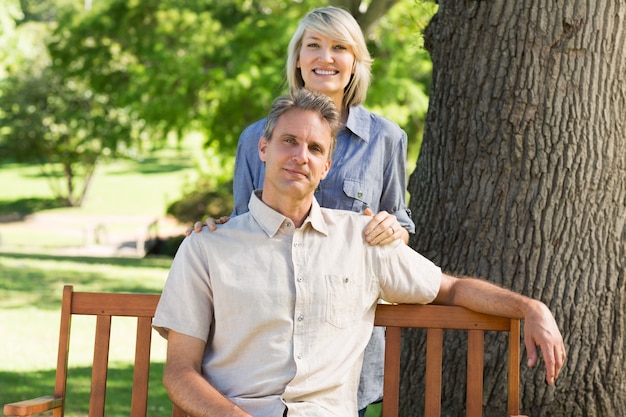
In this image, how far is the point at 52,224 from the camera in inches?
1326

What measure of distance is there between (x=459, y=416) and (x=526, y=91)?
1634 millimetres

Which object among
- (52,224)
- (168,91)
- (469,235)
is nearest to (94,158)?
(52,224)

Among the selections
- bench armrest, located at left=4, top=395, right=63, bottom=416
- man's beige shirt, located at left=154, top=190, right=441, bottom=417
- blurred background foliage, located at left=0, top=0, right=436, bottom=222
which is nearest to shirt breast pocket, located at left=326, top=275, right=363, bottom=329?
man's beige shirt, located at left=154, top=190, right=441, bottom=417

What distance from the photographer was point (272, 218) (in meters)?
3.48

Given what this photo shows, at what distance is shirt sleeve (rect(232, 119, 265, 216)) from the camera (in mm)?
3873

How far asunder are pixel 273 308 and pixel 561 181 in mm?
1766

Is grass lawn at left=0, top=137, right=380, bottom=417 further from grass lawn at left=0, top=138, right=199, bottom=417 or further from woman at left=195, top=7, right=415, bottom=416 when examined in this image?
woman at left=195, top=7, right=415, bottom=416

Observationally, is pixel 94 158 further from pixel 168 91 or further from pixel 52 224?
pixel 168 91

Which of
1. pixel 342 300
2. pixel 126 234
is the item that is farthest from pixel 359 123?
pixel 126 234

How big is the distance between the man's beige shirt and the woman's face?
54cm

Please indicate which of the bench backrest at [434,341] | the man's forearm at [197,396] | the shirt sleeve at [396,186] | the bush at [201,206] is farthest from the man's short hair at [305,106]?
the bush at [201,206]

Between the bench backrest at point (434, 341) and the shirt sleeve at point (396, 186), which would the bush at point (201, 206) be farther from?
the bench backrest at point (434, 341)

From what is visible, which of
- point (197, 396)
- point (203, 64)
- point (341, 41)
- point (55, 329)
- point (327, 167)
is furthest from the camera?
point (203, 64)

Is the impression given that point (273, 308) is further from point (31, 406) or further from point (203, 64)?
point (203, 64)
